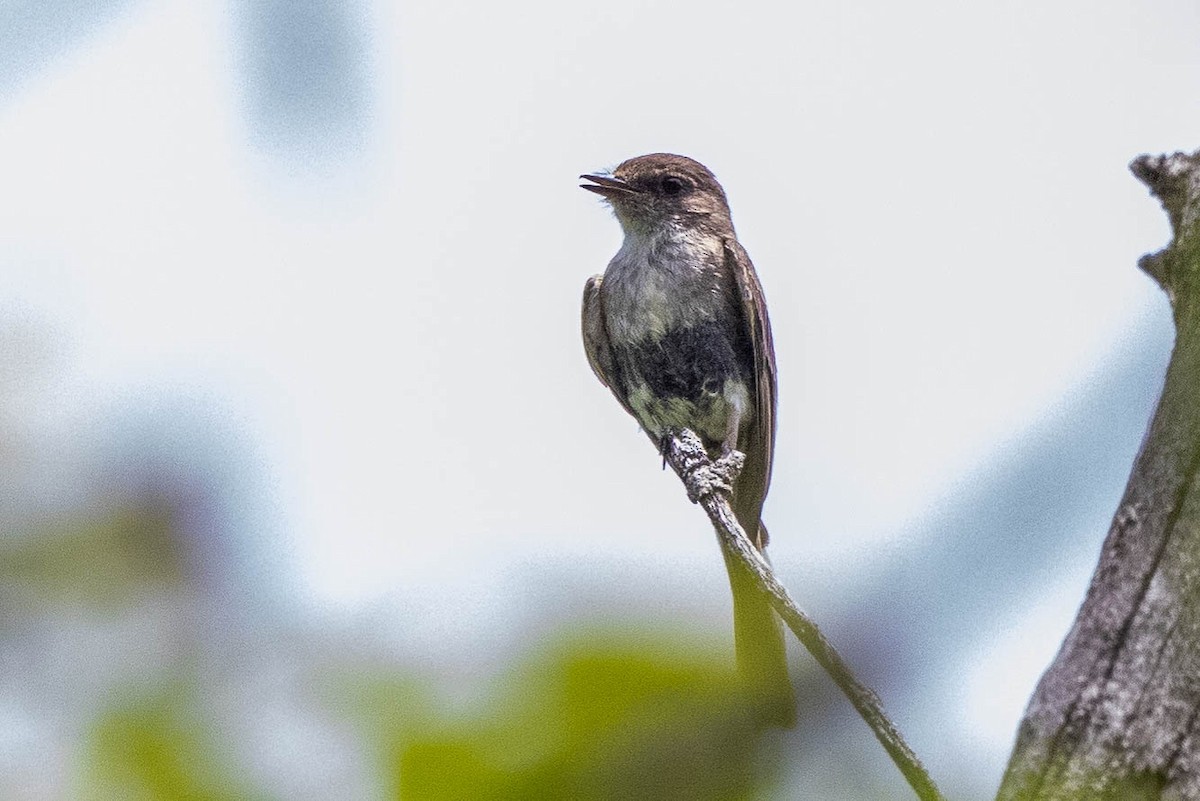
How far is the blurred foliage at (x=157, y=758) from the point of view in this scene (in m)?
1.53

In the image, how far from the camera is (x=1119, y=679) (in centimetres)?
208

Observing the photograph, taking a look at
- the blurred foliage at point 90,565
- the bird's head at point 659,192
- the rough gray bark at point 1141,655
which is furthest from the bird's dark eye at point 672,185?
the blurred foliage at point 90,565

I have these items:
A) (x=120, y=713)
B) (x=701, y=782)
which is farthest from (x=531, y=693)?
(x=120, y=713)

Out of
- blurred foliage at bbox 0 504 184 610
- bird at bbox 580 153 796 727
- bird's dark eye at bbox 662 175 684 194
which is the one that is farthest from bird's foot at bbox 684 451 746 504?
blurred foliage at bbox 0 504 184 610

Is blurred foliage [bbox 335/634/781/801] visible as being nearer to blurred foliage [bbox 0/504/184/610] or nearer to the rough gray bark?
blurred foliage [bbox 0/504/184/610]

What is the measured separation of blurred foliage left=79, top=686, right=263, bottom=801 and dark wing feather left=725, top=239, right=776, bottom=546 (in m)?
5.92

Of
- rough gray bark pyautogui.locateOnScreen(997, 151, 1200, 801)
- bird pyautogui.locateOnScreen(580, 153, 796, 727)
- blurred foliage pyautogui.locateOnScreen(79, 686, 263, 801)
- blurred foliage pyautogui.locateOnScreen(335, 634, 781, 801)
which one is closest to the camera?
blurred foliage pyautogui.locateOnScreen(335, 634, 781, 801)

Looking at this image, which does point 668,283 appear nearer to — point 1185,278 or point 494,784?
point 1185,278

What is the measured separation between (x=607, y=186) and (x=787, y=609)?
5.55m

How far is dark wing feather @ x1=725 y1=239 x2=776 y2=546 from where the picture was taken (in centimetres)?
744

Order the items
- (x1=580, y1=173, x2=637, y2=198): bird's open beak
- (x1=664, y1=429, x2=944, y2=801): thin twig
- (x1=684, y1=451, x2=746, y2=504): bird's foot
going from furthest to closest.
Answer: (x1=580, y1=173, x2=637, y2=198): bird's open beak → (x1=684, y1=451, x2=746, y2=504): bird's foot → (x1=664, y1=429, x2=944, y2=801): thin twig

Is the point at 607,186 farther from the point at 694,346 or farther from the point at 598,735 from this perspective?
the point at 598,735

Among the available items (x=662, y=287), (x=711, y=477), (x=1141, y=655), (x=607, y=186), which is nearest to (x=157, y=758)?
(x=1141, y=655)

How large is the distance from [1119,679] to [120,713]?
1507 millimetres
